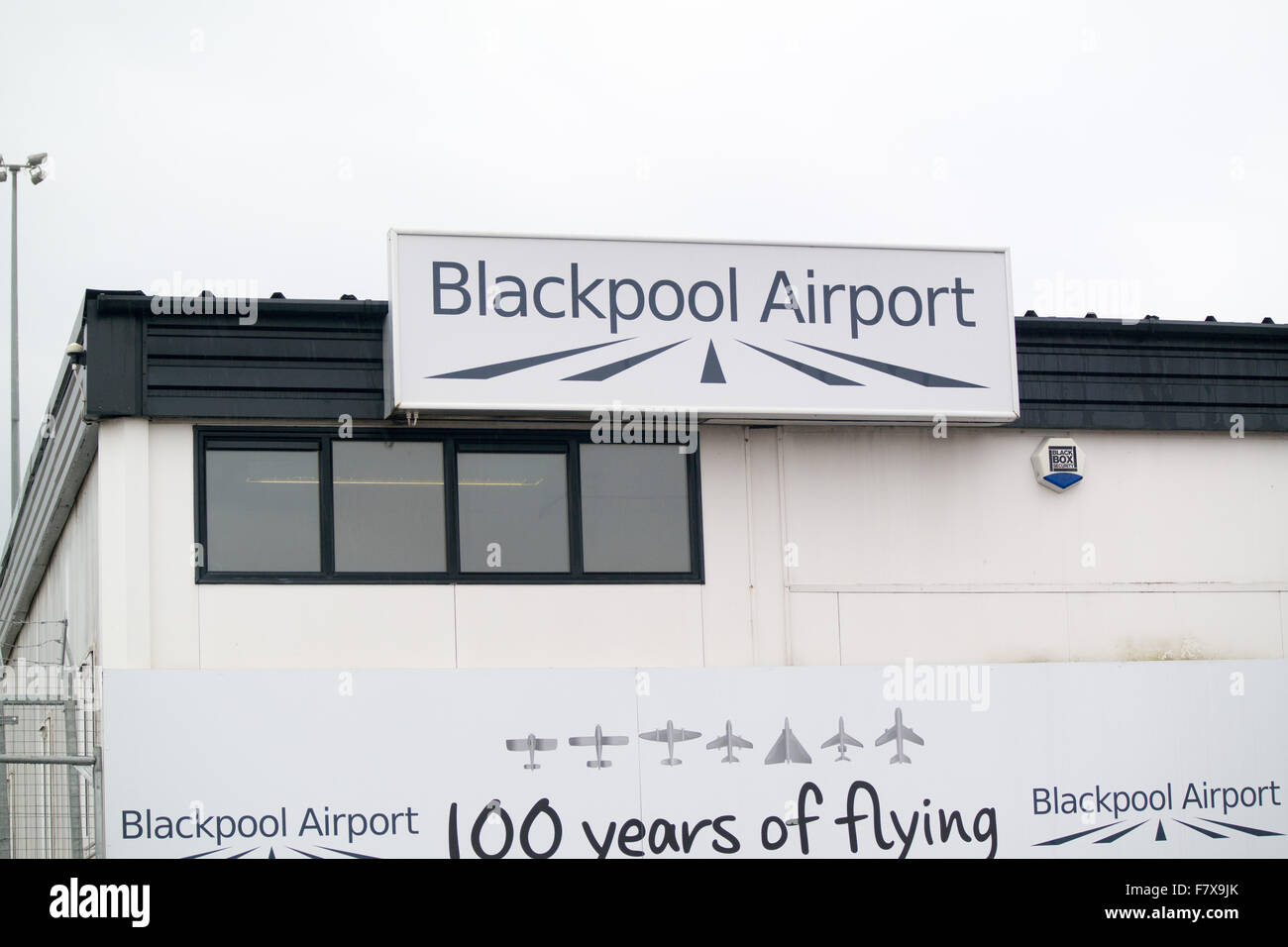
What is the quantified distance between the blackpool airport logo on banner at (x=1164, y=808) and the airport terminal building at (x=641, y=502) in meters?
1.04

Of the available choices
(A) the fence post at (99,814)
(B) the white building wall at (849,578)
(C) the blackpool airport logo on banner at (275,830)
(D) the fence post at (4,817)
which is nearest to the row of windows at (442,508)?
(B) the white building wall at (849,578)

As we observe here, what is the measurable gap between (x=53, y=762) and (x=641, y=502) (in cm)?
469

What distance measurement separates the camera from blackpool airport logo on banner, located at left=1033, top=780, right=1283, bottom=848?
13.1m

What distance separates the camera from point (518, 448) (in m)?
13.0

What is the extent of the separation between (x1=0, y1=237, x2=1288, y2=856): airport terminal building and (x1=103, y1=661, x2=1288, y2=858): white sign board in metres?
0.28

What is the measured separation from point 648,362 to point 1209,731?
17.7ft

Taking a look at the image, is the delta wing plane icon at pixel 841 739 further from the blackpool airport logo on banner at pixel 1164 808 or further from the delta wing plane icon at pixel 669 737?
the blackpool airport logo on banner at pixel 1164 808

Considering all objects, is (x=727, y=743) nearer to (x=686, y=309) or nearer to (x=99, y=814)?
(x=686, y=309)

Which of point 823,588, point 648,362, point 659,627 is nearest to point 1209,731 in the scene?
point 823,588

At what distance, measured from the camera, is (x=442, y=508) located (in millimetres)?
12773
